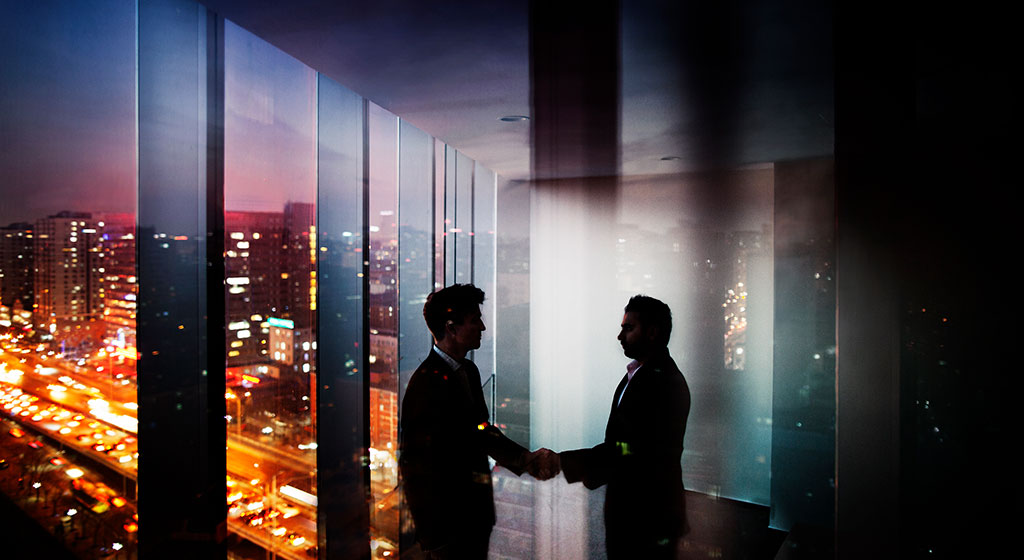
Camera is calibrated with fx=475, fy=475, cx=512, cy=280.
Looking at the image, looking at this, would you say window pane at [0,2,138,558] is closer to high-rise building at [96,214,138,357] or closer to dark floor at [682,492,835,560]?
high-rise building at [96,214,138,357]

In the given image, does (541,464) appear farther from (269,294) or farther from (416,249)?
(269,294)

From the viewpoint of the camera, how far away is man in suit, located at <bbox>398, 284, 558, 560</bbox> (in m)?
1.64

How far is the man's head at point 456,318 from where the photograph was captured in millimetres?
1854

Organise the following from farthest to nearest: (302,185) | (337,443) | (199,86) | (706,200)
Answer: (706,200) → (337,443) → (302,185) → (199,86)

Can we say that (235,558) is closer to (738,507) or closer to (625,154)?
(625,154)

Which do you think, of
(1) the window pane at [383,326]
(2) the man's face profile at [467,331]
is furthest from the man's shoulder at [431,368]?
(1) the window pane at [383,326]

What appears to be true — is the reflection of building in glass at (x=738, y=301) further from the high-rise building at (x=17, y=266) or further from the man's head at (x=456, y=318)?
the high-rise building at (x=17, y=266)

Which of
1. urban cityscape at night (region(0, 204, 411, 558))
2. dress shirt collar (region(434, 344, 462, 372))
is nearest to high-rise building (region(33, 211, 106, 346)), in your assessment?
urban cityscape at night (region(0, 204, 411, 558))

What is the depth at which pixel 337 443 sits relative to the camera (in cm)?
212

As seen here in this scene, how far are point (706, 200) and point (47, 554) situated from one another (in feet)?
10.1

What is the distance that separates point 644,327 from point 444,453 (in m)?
1.36

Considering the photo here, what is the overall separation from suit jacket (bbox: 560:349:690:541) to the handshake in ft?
1.09

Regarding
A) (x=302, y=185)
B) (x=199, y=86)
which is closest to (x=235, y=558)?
(x=302, y=185)

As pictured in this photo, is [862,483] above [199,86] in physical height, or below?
below
